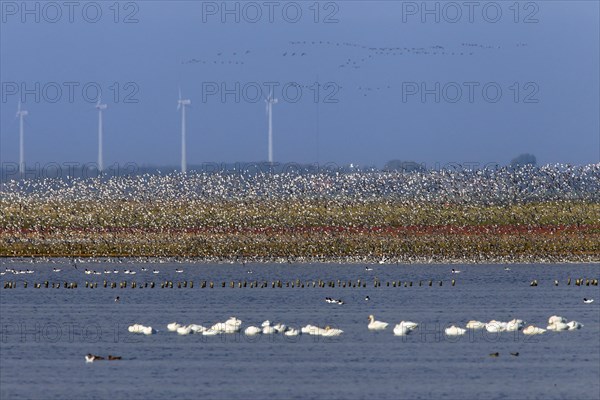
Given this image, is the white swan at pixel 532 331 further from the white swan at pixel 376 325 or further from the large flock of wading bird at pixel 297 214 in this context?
the large flock of wading bird at pixel 297 214

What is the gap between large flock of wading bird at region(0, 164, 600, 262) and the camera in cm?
9000

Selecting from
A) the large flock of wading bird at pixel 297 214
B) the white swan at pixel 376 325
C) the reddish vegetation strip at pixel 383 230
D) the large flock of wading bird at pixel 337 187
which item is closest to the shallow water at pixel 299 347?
the white swan at pixel 376 325

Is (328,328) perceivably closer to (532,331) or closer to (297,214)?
(532,331)

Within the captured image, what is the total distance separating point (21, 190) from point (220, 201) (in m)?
35.1

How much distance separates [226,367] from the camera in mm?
38656

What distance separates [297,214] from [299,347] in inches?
3131

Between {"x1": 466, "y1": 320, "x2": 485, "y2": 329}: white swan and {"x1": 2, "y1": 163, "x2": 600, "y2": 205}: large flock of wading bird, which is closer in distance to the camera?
{"x1": 466, "y1": 320, "x2": 485, "y2": 329}: white swan

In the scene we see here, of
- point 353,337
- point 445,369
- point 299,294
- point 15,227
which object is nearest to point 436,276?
point 299,294

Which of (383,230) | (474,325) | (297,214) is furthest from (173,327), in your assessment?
(297,214)

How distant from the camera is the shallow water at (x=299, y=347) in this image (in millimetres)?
35281

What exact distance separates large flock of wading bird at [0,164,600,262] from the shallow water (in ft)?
66.6

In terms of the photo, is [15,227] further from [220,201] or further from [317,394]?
[317,394]

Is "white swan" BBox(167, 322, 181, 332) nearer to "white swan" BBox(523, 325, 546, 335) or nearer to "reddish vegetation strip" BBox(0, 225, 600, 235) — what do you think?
"white swan" BBox(523, 325, 546, 335)

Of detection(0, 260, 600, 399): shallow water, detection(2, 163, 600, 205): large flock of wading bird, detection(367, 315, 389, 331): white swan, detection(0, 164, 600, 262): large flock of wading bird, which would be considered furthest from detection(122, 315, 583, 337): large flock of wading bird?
detection(2, 163, 600, 205): large flock of wading bird
